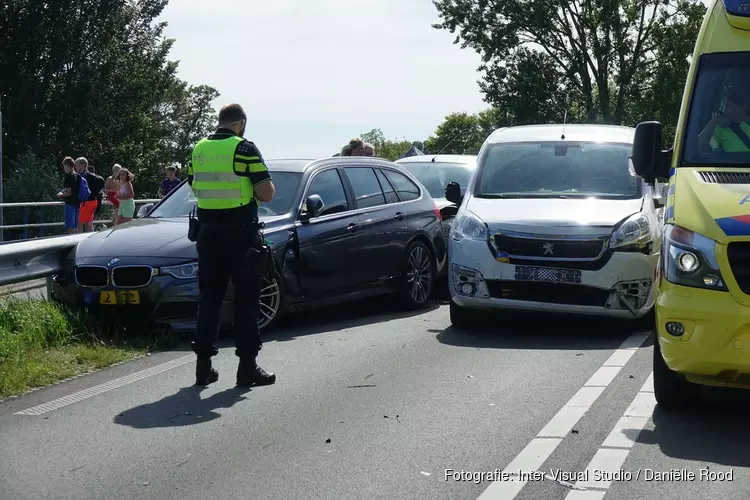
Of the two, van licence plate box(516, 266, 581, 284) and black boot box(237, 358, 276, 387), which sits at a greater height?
van licence plate box(516, 266, 581, 284)

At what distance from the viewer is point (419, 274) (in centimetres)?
1211

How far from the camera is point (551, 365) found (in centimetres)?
845

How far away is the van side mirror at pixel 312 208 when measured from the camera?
10125mm

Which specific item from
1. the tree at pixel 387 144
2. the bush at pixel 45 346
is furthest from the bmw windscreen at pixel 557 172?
the tree at pixel 387 144

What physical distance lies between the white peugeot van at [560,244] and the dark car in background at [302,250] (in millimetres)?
1144

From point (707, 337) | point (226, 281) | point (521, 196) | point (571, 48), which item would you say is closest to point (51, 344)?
point (226, 281)

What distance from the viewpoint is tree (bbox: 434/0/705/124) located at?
46.1 meters

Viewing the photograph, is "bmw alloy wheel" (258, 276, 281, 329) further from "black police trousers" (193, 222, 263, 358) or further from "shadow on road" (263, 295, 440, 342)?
"black police trousers" (193, 222, 263, 358)

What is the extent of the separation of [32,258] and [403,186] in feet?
14.0

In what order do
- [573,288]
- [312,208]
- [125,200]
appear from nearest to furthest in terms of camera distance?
1. [573,288]
2. [312,208]
3. [125,200]

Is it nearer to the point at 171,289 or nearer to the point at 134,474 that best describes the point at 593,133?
the point at 171,289

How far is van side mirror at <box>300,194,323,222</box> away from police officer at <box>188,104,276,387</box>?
7.56ft

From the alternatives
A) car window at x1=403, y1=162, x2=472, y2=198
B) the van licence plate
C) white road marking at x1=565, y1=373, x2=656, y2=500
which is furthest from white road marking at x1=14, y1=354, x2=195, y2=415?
car window at x1=403, y1=162, x2=472, y2=198

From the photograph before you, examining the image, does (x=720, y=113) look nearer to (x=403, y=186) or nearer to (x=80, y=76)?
(x=403, y=186)
